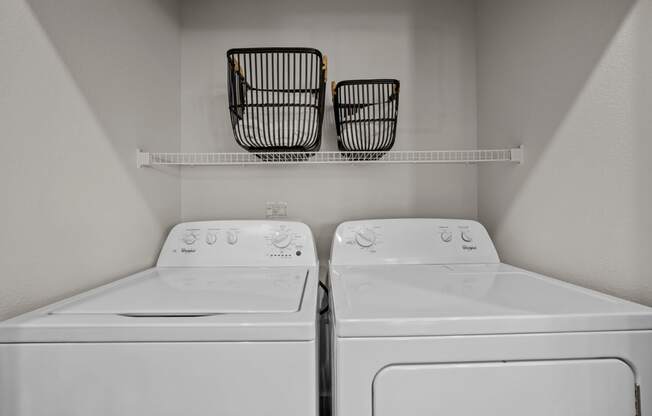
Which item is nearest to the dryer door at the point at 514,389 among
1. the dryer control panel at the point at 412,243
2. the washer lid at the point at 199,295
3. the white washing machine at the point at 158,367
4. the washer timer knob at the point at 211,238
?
the white washing machine at the point at 158,367

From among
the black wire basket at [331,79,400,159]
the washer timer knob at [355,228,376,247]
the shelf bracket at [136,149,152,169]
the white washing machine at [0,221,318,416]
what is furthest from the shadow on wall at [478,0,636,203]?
the shelf bracket at [136,149,152,169]

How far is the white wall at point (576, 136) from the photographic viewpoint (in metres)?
0.77

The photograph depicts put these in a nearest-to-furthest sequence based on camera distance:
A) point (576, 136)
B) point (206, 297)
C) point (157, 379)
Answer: point (157, 379), point (206, 297), point (576, 136)

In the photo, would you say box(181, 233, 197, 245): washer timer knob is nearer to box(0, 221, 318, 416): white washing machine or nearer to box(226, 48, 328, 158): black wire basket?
box(226, 48, 328, 158): black wire basket

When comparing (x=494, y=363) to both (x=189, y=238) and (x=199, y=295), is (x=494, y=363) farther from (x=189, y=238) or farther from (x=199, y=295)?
(x=189, y=238)

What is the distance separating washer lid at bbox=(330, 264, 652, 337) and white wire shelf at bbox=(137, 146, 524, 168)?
0.53 meters

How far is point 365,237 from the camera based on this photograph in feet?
4.33

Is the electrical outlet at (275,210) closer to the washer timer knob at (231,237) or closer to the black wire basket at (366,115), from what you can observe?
the washer timer knob at (231,237)

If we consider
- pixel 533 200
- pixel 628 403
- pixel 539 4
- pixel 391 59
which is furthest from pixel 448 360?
pixel 391 59

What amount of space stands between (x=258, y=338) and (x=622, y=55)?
1087 mm

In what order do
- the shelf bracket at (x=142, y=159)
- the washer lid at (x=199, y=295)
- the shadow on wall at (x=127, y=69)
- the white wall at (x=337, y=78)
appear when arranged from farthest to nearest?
the white wall at (x=337, y=78)
the shelf bracket at (x=142, y=159)
the shadow on wall at (x=127, y=69)
the washer lid at (x=199, y=295)

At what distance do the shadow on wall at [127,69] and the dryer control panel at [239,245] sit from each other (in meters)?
0.17

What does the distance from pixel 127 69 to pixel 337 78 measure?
2.87ft

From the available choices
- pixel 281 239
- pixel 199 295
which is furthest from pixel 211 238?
pixel 199 295
